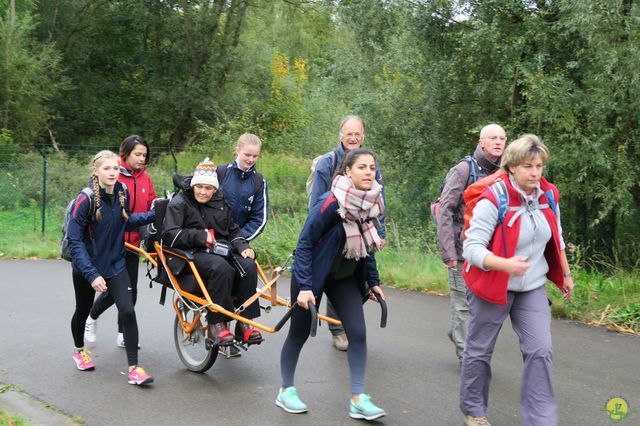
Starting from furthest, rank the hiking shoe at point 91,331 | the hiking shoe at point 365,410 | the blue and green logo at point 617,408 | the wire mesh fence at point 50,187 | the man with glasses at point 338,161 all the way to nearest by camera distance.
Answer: the wire mesh fence at point 50,187 → the hiking shoe at point 91,331 → the man with glasses at point 338,161 → the blue and green logo at point 617,408 → the hiking shoe at point 365,410

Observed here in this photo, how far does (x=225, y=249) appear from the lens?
6645mm

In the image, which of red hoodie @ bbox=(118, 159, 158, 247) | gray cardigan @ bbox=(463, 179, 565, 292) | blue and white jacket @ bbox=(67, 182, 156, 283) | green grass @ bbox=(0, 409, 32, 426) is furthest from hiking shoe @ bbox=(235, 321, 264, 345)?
gray cardigan @ bbox=(463, 179, 565, 292)

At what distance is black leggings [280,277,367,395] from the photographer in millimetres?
5668

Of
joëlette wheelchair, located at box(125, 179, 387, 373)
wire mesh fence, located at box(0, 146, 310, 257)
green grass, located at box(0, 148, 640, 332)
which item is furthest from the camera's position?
wire mesh fence, located at box(0, 146, 310, 257)

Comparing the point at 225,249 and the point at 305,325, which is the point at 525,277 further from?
the point at 225,249

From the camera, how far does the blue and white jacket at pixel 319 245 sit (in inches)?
217

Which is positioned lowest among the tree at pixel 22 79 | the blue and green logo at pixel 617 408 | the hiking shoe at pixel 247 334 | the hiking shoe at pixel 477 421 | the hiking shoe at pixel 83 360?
the hiking shoe at pixel 83 360

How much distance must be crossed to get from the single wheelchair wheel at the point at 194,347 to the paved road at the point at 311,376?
0.10 meters

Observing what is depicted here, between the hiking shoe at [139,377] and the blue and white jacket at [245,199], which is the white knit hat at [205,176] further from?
the hiking shoe at [139,377]

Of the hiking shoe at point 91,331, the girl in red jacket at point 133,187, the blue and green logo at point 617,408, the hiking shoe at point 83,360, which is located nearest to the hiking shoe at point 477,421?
the blue and green logo at point 617,408

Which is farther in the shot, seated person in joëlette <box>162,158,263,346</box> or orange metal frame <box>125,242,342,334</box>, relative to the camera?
seated person in joëlette <box>162,158,263,346</box>

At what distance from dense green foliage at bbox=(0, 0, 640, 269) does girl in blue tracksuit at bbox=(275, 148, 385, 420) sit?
24.4ft

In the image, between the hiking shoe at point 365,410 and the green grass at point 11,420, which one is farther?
the hiking shoe at point 365,410

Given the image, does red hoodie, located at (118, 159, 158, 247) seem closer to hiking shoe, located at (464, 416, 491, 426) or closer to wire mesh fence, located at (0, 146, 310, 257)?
hiking shoe, located at (464, 416, 491, 426)
